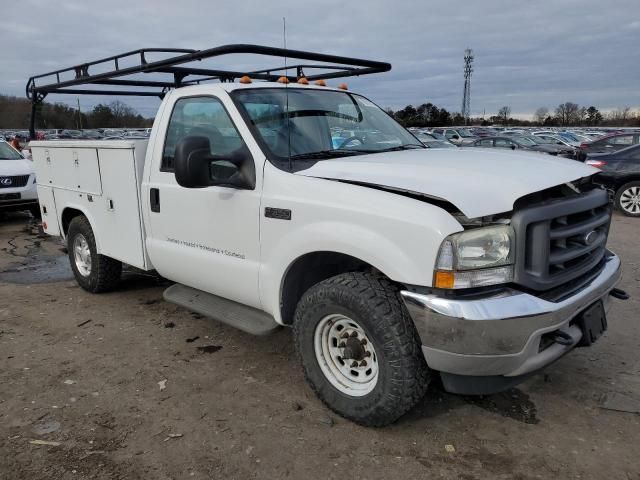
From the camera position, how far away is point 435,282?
2.64m

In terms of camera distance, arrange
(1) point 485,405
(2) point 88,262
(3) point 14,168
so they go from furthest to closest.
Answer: (3) point 14,168, (2) point 88,262, (1) point 485,405

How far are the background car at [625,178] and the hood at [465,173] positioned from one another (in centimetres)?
838

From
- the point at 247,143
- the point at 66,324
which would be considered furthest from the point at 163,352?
the point at 247,143

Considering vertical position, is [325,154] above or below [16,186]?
above

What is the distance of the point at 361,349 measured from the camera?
3141 mm

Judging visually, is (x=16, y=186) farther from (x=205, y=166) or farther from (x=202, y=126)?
(x=205, y=166)

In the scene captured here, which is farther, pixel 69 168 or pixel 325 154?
pixel 69 168

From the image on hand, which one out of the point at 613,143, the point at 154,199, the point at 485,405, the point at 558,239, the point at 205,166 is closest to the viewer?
the point at 558,239

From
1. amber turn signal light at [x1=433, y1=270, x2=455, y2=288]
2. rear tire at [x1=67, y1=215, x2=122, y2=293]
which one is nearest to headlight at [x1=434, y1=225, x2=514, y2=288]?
amber turn signal light at [x1=433, y1=270, x2=455, y2=288]

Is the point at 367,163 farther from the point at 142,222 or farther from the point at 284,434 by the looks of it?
the point at 142,222

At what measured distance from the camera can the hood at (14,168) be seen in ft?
33.3

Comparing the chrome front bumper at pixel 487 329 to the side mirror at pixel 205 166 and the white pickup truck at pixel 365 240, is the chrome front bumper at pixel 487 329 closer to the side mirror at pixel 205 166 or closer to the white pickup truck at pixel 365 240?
the white pickup truck at pixel 365 240

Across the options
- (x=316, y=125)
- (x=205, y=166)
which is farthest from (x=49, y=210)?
(x=316, y=125)

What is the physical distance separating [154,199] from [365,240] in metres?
2.21
